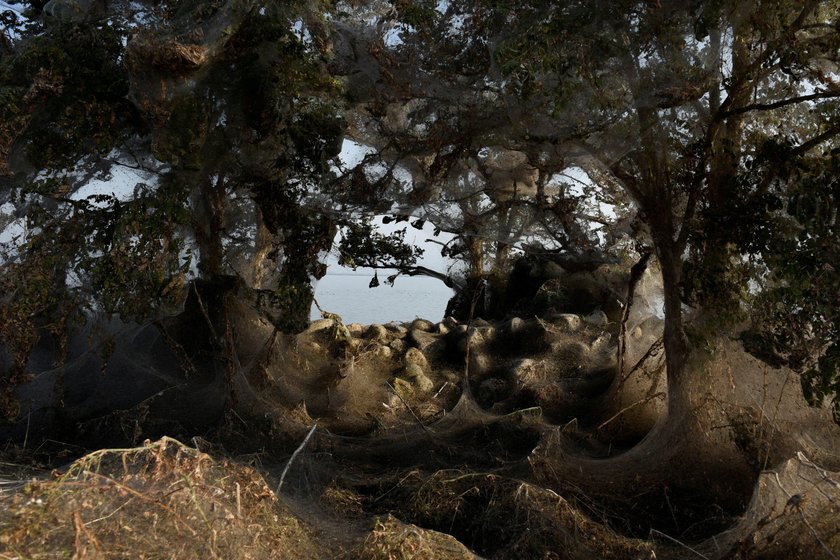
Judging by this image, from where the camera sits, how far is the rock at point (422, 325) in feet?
32.0

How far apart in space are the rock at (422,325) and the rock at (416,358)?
970mm

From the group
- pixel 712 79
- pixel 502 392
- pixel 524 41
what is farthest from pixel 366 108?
pixel 502 392

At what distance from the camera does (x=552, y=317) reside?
28.5 feet

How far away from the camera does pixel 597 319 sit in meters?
8.69

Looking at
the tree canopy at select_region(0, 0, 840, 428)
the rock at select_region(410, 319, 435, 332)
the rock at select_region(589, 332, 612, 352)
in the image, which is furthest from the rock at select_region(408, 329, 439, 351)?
the tree canopy at select_region(0, 0, 840, 428)

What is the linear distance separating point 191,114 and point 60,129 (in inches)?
38.3

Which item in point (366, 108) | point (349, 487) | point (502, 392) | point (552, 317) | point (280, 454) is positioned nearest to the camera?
point (349, 487)

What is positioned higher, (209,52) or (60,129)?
(209,52)

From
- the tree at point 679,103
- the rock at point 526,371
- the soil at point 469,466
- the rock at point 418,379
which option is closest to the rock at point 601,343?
the soil at point 469,466

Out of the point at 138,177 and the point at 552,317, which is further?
the point at 552,317

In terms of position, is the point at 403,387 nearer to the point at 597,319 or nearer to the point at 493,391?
the point at 493,391

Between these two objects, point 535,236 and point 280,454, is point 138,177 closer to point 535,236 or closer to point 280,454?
point 280,454

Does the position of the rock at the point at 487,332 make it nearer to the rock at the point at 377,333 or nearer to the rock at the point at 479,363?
the rock at the point at 479,363

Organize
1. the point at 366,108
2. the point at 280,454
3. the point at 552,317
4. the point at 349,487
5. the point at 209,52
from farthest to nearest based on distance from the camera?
1. the point at 552,317
2. the point at 366,108
3. the point at 280,454
4. the point at 209,52
5. the point at 349,487
